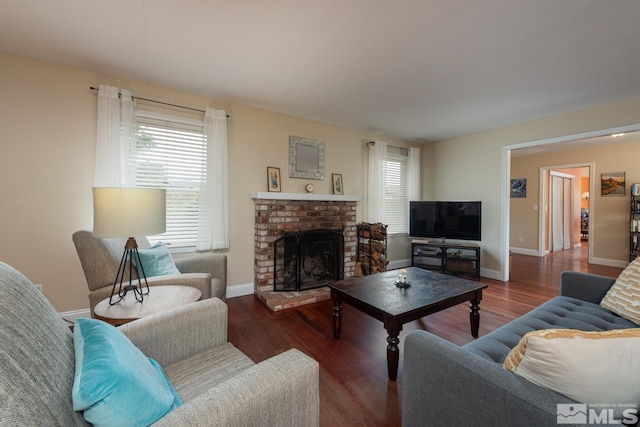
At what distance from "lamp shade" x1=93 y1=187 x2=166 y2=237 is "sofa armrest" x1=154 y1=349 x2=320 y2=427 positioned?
46.9 inches

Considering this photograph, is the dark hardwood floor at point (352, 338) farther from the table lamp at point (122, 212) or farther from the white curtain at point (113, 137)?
the white curtain at point (113, 137)

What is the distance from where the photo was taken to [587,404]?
0.83 m

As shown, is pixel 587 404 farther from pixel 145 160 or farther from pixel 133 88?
pixel 133 88

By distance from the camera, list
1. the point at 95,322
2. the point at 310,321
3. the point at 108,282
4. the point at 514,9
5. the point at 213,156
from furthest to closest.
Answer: the point at 213,156
the point at 310,321
the point at 108,282
the point at 514,9
the point at 95,322

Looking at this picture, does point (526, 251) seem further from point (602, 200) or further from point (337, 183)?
point (337, 183)

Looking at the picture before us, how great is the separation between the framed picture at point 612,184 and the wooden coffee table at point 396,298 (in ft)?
17.6

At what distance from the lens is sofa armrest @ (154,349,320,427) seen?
761 mm

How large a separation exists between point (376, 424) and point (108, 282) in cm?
217

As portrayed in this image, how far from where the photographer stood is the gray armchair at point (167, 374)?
581 mm

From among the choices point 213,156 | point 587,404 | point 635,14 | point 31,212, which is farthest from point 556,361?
point 31,212

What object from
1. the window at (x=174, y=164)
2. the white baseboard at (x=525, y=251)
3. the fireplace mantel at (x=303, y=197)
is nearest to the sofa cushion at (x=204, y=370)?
the window at (x=174, y=164)

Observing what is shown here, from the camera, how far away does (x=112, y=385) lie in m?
0.71

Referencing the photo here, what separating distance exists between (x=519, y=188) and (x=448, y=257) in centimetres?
377

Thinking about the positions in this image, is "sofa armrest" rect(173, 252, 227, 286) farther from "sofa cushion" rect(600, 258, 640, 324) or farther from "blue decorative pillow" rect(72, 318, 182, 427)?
"sofa cushion" rect(600, 258, 640, 324)
